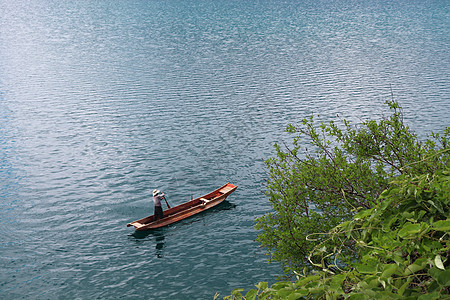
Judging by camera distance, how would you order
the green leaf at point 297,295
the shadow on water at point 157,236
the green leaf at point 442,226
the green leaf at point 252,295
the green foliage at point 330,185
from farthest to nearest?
the shadow on water at point 157,236, the green foliage at point 330,185, the green leaf at point 252,295, the green leaf at point 297,295, the green leaf at point 442,226

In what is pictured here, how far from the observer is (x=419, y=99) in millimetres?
57219

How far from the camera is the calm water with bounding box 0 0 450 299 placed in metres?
28.0

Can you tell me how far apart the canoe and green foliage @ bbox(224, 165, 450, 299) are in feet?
92.6

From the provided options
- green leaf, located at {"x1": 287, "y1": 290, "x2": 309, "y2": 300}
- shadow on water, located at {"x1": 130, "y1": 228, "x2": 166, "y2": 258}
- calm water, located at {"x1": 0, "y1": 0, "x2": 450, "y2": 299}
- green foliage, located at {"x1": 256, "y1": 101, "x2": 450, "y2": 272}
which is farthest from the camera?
shadow on water, located at {"x1": 130, "y1": 228, "x2": 166, "y2": 258}

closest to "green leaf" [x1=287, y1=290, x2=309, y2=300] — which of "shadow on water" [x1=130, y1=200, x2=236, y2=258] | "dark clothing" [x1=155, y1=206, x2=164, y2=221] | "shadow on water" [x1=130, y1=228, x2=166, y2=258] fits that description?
"shadow on water" [x1=130, y1=200, x2=236, y2=258]

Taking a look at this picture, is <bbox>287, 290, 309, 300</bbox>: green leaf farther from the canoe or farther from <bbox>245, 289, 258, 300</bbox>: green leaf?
the canoe

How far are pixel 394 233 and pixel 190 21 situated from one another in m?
152

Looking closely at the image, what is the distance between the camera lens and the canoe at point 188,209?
32.2 m

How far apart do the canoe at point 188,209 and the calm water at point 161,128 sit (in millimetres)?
740

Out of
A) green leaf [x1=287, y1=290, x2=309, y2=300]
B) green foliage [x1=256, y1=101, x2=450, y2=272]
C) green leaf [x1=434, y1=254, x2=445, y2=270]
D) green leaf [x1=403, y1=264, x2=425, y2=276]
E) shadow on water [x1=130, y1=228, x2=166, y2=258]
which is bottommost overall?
shadow on water [x1=130, y1=228, x2=166, y2=258]

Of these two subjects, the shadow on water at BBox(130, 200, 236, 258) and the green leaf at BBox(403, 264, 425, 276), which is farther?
the shadow on water at BBox(130, 200, 236, 258)

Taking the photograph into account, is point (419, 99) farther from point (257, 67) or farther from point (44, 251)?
point (44, 251)

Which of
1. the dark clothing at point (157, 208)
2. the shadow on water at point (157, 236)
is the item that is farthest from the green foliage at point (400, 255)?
the dark clothing at point (157, 208)

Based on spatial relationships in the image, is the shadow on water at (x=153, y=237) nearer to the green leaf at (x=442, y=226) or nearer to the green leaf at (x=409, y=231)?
the green leaf at (x=409, y=231)
